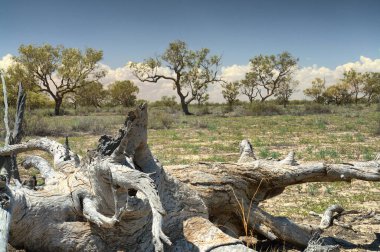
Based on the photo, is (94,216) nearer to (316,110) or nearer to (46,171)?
(46,171)

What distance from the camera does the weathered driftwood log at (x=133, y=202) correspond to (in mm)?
3184

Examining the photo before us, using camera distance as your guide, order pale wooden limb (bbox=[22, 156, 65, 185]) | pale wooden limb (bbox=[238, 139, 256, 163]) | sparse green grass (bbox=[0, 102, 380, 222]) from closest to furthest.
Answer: pale wooden limb (bbox=[22, 156, 65, 185]), pale wooden limb (bbox=[238, 139, 256, 163]), sparse green grass (bbox=[0, 102, 380, 222])

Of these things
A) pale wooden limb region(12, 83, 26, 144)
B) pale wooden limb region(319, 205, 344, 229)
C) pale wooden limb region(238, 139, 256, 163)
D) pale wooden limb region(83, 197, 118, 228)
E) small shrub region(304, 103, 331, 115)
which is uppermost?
pale wooden limb region(12, 83, 26, 144)

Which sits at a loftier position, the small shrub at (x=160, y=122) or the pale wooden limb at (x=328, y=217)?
the small shrub at (x=160, y=122)

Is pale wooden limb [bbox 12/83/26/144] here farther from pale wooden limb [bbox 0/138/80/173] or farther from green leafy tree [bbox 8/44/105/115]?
green leafy tree [bbox 8/44/105/115]

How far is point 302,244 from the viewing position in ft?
16.4

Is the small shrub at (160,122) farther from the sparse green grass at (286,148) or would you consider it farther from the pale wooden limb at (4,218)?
the pale wooden limb at (4,218)

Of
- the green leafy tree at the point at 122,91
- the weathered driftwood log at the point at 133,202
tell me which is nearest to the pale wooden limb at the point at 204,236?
the weathered driftwood log at the point at 133,202

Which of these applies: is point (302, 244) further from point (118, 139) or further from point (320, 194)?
point (320, 194)

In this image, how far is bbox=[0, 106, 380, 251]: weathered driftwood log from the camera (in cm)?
318

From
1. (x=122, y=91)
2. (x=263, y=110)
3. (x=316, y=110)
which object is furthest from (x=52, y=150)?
(x=122, y=91)

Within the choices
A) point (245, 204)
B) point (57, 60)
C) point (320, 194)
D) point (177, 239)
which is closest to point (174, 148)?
point (320, 194)

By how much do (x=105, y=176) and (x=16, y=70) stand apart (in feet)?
141

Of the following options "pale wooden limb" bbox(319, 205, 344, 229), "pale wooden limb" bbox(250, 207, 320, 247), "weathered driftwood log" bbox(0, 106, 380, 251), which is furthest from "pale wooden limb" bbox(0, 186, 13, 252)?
"pale wooden limb" bbox(319, 205, 344, 229)
